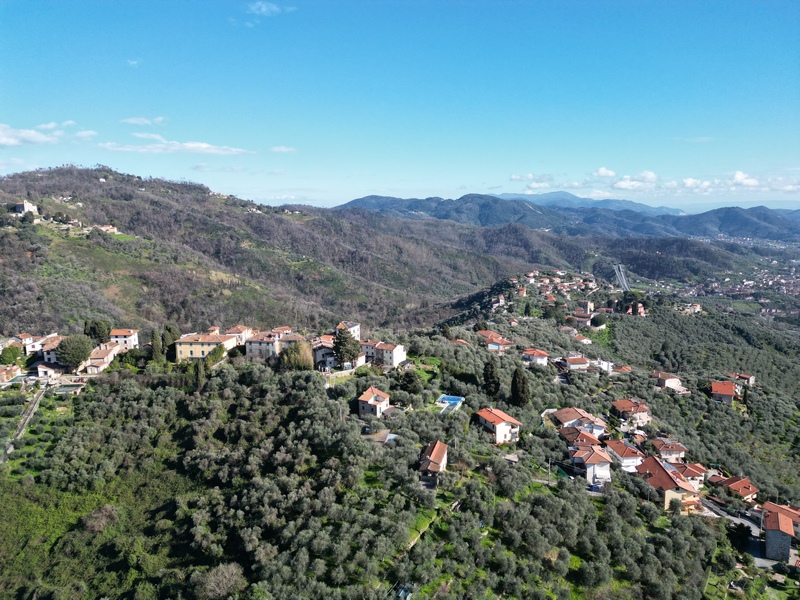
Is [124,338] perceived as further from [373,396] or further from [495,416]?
[495,416]

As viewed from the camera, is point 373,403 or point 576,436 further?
point 576,436

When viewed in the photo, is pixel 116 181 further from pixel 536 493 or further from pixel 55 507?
pixel 536 493

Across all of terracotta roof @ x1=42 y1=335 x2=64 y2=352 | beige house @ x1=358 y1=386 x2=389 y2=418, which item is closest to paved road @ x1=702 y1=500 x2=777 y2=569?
beige house @ x1=358 y1=386 x2=389 y2=418

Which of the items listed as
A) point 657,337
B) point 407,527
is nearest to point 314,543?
point 407,527

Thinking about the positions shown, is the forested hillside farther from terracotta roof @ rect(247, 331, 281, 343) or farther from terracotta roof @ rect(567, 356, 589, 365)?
terracotta roof @ rect(567, 356, 589, 365)

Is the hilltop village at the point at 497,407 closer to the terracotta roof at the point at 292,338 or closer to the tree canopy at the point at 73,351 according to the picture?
the terracotta roof at the point at 292,338

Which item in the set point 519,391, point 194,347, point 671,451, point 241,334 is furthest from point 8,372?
point 671,451
